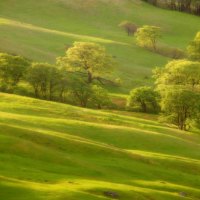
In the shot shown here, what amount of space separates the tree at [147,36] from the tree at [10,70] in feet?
182

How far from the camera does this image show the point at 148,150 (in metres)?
62.7

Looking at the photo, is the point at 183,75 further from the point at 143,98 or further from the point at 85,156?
the point at 85,156

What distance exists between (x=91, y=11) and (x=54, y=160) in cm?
12863

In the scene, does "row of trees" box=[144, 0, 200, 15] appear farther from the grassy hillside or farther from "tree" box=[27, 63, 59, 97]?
"tree" box=[27, 63, 59, 97]

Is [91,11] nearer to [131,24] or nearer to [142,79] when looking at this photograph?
[131,24]

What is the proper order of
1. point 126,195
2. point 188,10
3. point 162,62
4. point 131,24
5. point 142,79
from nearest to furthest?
point 126,195 < point 142,79 < point 162,62 < point 131,24 < point 188,10

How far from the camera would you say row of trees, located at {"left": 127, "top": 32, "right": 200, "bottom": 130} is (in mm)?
86625

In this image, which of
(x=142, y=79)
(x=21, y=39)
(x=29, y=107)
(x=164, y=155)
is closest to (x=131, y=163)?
(x=164, y=155)

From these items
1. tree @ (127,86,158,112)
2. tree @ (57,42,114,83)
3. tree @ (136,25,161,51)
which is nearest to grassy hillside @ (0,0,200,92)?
tree @ (136,25,161,51)

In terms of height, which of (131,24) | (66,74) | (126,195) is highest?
(131,24)

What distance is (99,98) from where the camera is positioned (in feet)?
321

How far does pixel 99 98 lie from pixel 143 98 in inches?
339

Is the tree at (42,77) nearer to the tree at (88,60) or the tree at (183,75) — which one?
the tree at (88,60)

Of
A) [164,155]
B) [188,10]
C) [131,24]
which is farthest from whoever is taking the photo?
[188,10]
